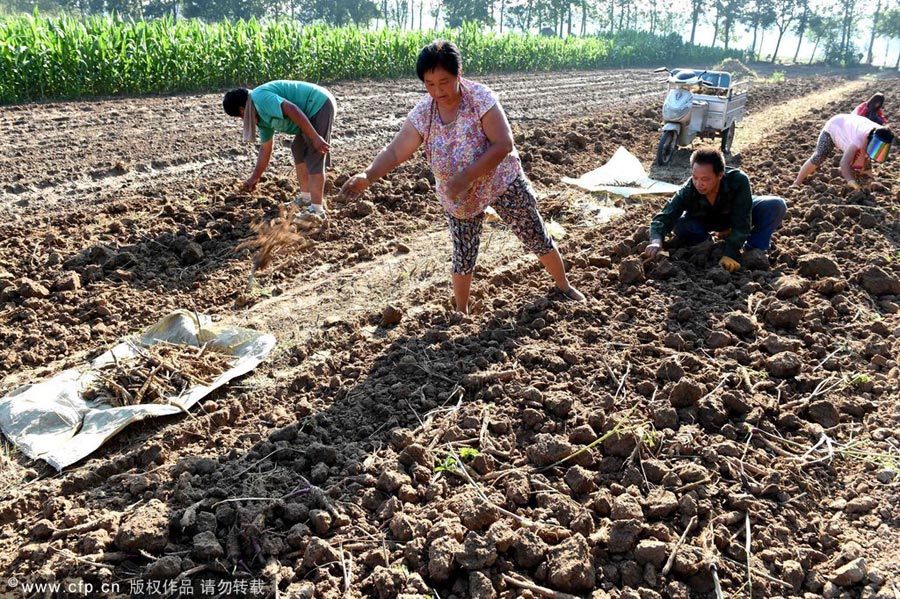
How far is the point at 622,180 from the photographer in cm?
817

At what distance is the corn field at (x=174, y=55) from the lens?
12836 mm

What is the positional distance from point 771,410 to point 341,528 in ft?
7.52

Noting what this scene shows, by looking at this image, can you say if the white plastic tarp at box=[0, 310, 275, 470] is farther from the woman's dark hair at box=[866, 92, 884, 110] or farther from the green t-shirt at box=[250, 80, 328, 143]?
the woman's dark hair at box=[866, 92, 884, 110]

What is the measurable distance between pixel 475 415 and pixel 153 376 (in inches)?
73.5

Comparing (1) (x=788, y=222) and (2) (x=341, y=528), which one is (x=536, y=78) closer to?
(1) (x=788, y=222)

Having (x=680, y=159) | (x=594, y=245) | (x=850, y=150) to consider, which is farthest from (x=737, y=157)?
(x=594, y=245)

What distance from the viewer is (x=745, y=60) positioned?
49.9 meters

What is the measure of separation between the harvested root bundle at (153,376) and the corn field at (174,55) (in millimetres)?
11376

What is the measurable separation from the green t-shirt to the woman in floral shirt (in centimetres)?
224

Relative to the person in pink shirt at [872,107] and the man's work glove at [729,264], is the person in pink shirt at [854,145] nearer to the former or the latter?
the person in pink shirt at [872,107]

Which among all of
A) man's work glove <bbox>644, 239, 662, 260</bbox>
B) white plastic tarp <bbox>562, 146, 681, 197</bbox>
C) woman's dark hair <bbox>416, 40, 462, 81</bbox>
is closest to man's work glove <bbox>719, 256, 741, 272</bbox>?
man's work glove <bbox>644, 239, 662, 260</bbox>

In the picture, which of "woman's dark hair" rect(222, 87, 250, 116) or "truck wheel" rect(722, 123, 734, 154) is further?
"truck wheel" rect(722, 123, 734, 154)

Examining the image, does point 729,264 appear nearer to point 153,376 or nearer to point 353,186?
point 353,186

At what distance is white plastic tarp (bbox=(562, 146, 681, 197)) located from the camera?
7805mm
